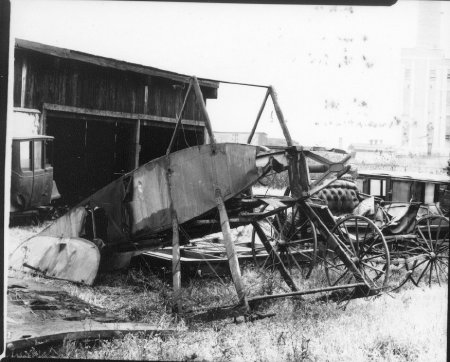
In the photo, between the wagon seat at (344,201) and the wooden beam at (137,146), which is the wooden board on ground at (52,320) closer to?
the wagon seat at (344,201)

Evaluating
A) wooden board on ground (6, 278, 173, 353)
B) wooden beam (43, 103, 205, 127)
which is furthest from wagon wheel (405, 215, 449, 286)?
wooden beam (43, 103, 205, 127)

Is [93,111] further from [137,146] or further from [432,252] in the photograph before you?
[432,252]

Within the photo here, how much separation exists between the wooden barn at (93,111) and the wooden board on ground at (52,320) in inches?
117

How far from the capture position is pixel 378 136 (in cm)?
479

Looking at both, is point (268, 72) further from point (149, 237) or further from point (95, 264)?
point (95, 264)

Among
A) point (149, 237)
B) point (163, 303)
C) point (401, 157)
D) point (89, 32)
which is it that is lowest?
point (163, 303)

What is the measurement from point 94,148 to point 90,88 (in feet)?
3.99

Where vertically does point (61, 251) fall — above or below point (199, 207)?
below

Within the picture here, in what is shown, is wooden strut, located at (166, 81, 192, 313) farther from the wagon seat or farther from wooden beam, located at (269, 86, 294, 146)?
the wagon seat

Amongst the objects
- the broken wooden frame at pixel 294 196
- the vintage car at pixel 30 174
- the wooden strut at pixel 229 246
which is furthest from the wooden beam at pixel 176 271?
the vintage car at pixel 30 174

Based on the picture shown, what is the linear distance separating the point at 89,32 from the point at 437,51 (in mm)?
3513

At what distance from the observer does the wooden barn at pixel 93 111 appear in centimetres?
778

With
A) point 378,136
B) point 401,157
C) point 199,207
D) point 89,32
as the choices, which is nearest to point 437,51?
point 378,136

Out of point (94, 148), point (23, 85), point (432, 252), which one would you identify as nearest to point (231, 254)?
point (432, 252)
